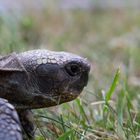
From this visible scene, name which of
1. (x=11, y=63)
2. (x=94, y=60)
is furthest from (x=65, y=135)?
(x=94, y=60)

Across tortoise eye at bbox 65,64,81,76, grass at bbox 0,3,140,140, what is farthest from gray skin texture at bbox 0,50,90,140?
grass at bbox 0,3,140,140

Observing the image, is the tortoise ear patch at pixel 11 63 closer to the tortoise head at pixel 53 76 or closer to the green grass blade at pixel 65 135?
the tortoise head at pixel 53 76

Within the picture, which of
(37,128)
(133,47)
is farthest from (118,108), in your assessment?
(133,47)

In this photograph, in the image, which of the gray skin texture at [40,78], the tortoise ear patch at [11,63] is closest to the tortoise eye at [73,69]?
the gray skin texture at [40,78]

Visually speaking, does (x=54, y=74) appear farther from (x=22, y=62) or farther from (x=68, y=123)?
(x=68, y=123)

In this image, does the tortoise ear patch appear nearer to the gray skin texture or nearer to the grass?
the gray skin texture

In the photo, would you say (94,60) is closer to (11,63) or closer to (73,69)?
(73,69)
